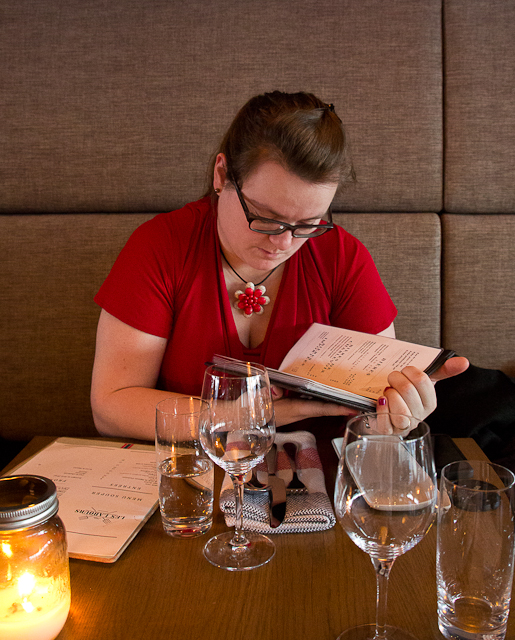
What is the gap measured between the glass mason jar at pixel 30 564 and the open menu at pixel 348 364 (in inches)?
16.2

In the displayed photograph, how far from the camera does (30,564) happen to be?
21.8 inches

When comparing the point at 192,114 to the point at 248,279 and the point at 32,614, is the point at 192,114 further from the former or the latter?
the point at 32,614

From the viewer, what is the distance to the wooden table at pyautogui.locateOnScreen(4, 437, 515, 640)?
583 millimetres

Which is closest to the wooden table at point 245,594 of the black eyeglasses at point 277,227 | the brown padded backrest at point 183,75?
the black eyeglasses at point 277,227

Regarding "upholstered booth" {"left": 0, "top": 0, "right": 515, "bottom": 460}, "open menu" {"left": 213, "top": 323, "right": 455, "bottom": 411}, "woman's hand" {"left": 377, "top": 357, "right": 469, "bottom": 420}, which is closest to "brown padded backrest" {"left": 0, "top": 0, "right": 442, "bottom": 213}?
"upholstered booth" {"left": 0, "top": 0, "right": 515, "bottom": 460}

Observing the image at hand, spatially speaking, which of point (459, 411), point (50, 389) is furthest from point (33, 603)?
point (50, 389)

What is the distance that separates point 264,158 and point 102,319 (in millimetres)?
491

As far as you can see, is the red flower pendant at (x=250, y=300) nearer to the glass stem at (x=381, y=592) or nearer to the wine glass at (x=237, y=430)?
→ the wine glass at (x=237, y=430)

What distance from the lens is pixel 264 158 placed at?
3.63 feet

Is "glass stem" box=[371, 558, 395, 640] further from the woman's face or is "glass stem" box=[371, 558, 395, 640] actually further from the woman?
the woman's face

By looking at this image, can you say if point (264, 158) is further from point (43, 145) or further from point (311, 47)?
point (43, 145)

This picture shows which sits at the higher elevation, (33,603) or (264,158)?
(264,158)

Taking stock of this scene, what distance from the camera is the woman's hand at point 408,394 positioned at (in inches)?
36.5

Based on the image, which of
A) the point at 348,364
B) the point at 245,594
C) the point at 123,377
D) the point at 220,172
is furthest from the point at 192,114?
the point at 245,594
